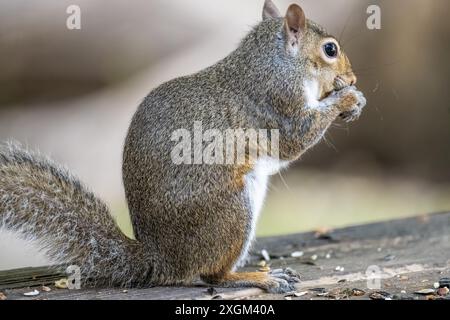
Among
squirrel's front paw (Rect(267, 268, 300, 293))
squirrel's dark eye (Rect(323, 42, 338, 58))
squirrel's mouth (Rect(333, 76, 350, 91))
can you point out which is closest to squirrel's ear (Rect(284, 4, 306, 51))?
squirrel's dark eye (Rect(323, 42, 338, 58))

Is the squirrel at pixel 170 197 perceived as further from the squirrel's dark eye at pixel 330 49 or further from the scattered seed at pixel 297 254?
the scattered seed at pixel 297 254

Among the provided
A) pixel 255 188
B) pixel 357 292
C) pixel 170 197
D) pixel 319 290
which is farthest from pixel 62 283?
pixel 357 292

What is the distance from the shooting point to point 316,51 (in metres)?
3.77

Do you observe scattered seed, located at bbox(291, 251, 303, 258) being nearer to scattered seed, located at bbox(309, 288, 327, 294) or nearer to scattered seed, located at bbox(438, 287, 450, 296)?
scattered seed, located at bbox(309, 288, 327, 294)

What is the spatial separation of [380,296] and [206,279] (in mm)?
726

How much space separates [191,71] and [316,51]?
2448mm

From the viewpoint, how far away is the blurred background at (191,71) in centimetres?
597

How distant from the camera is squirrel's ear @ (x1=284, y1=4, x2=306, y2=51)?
3.69 m

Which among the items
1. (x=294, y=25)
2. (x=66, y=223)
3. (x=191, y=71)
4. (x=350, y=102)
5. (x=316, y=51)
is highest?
(x=191, y=71)

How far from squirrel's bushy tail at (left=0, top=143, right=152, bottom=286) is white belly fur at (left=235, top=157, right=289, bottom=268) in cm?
44

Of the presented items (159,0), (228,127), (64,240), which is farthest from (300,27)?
(159,0)

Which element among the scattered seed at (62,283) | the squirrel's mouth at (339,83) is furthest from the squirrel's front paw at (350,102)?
the scattered seed at (62,283)

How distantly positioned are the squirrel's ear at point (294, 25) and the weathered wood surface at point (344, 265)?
107 cm

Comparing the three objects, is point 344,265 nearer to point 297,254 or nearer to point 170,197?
point 297,254
